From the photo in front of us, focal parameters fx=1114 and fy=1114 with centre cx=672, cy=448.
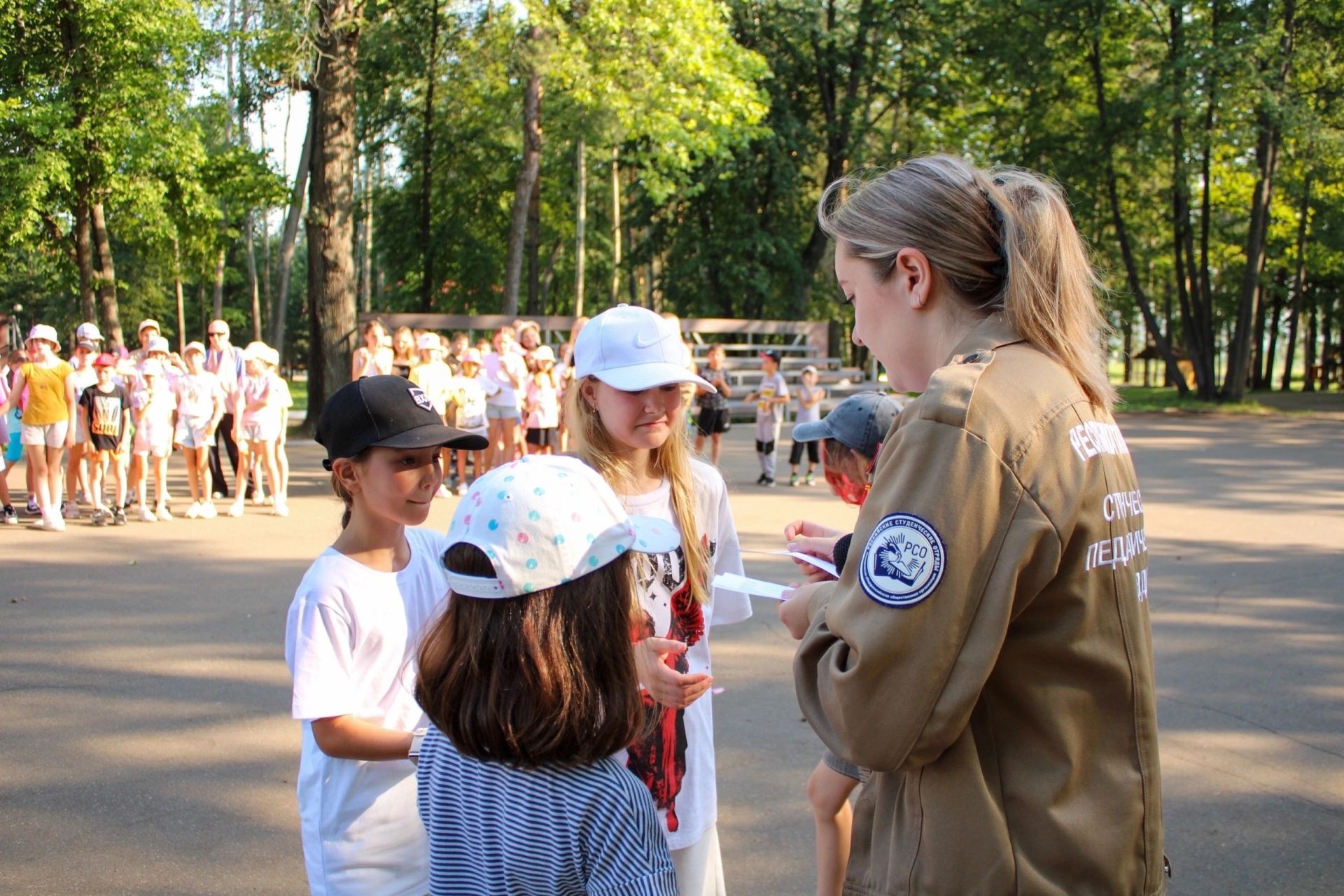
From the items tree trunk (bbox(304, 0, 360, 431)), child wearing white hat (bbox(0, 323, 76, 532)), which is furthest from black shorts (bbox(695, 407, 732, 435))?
child wearing white hat (bbox(0, 323, 76, 532))

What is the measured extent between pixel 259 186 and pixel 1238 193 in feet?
113

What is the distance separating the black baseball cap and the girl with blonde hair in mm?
404

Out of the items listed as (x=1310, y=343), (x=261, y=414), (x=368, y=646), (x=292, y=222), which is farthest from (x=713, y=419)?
(x=1310, y=343)

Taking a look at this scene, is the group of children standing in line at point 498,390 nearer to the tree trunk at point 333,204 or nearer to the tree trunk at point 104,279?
the tree trunk at point 333,204

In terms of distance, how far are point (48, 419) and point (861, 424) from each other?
9926 mm

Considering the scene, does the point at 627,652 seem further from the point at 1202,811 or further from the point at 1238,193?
the point at 1238,193

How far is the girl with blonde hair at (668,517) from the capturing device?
8.09 feet

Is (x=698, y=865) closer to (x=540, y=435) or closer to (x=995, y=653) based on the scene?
(x=995, y=653)

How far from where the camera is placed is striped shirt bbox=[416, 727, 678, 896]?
1677 mm

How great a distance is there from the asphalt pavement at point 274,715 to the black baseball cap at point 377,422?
974 millimetres

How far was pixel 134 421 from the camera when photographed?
1172 cm

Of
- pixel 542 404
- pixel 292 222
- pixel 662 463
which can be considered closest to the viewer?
pixel 662 463

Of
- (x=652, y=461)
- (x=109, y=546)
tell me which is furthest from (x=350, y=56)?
(x=652, y=461)

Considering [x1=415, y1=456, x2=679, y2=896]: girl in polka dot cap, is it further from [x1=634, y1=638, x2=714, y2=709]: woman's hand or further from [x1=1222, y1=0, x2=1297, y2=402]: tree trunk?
[x1=1222, y1=0, x2=1297, y2=402]: tree trunk
